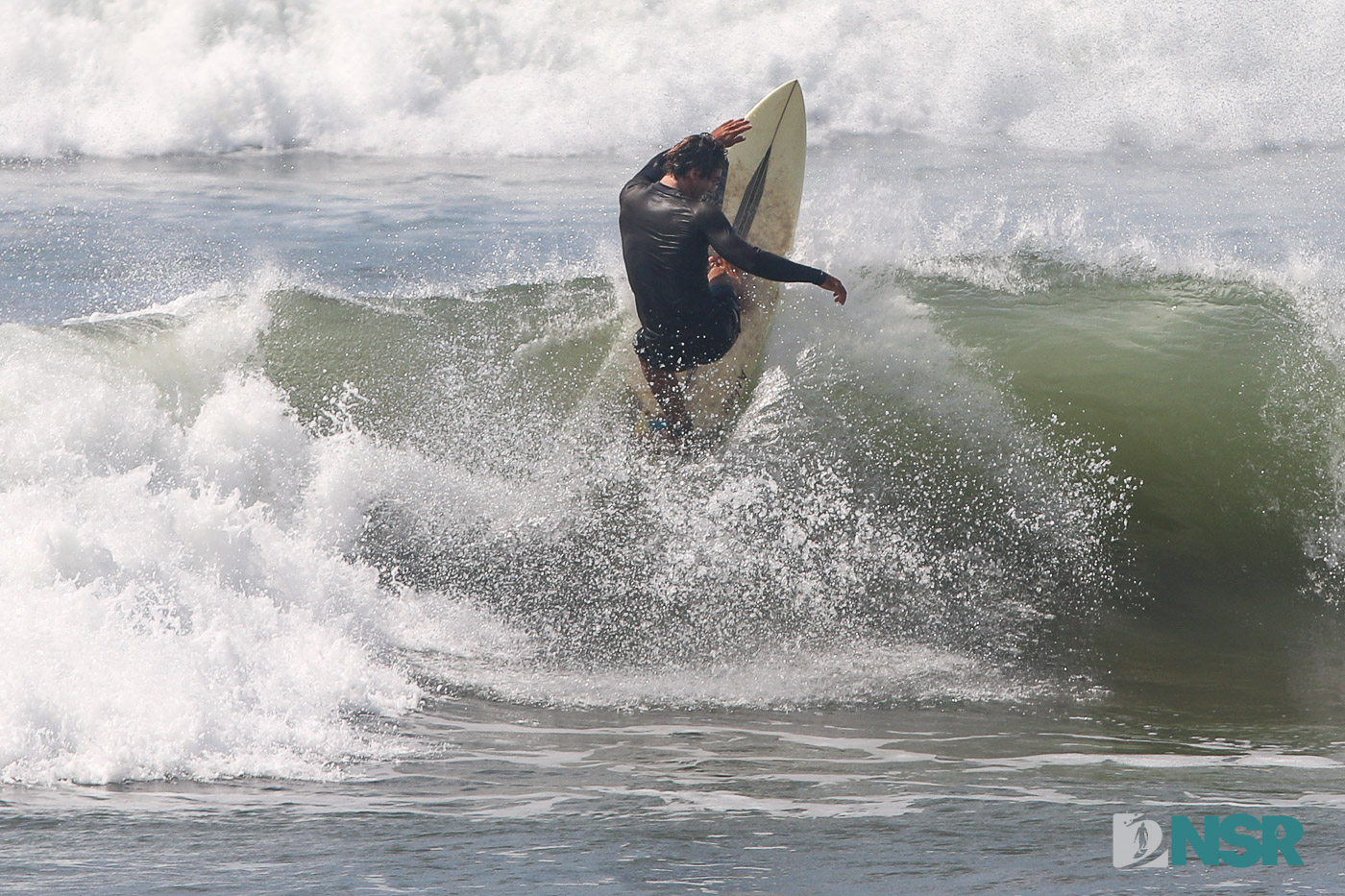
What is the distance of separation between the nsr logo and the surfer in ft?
10.0

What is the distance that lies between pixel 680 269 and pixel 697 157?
53cm

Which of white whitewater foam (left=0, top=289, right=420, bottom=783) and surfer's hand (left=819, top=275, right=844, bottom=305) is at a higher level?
surfer's hand (left=819, top=275, right=844, bottom=305)

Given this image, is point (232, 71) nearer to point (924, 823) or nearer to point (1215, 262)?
point (1215, 262)

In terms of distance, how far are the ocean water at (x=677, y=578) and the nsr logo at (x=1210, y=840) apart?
0.07 m

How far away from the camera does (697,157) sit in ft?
19.4

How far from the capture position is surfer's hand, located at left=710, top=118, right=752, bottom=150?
6324 millimetres

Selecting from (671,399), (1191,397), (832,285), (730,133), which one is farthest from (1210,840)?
(730,133)

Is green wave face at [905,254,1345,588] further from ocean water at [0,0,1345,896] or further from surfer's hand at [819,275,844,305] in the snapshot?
surfer's hand at [819,275,844,305]

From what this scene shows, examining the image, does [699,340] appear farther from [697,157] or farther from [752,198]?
[752,198]

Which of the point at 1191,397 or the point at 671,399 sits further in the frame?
the point at 1191,397

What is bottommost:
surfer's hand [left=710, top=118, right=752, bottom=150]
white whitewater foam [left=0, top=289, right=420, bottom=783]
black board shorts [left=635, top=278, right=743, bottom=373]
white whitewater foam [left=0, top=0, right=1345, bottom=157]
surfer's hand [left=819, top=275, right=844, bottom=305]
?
white whitewater foam [left=0, top=289, right=420, bottom=783]

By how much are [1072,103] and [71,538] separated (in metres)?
17.4

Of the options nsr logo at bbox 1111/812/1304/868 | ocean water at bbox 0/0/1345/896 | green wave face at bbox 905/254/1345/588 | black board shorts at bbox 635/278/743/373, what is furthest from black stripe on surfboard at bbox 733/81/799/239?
nsr logo at bbox 1111/812/1304/868

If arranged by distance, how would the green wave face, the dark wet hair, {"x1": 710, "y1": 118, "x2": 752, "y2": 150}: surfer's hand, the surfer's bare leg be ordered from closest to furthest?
1. the dark wet hair
2. the green wave face
3. {"x1": 710, "y1": 118, "x2": 752, "y2": 150}: surfer's hand
4. the surfer's bare leg
